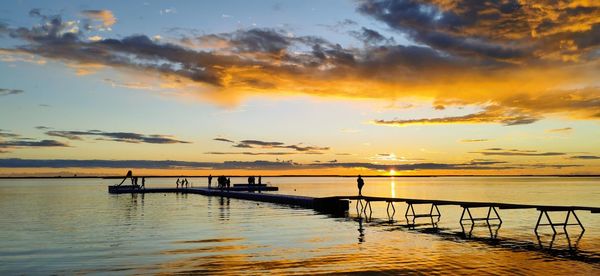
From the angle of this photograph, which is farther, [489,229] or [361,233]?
[489,229]

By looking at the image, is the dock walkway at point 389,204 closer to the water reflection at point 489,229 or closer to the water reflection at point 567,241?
the water reflection at point 489,229

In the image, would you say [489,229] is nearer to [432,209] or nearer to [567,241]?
[567,241]

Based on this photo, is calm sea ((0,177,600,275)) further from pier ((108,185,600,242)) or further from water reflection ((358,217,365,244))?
pier ((108,185,600,242))

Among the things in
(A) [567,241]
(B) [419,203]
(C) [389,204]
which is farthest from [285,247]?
(C) [389,204]

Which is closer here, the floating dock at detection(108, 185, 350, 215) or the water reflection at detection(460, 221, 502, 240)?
the water reflection at detection(460, 221, 502, 240)

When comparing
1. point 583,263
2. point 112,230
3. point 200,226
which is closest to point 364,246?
point 583,263

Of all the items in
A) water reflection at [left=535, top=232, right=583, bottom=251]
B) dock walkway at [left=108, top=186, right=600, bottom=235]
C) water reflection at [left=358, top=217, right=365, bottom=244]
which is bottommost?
water reflection at [left=535, top=232, right=583, bottom=251]

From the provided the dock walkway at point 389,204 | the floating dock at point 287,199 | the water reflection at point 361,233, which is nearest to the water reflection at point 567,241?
the dock walkway at point 389,204

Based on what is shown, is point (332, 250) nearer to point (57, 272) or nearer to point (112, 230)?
point (57, 272)

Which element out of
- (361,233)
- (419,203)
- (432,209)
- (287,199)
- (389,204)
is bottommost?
(361,233)

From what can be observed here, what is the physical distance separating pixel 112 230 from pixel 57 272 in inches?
669

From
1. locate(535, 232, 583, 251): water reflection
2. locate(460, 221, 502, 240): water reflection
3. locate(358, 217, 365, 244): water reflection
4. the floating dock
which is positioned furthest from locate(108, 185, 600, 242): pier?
locate(358, 217, 365, 244): water reflection

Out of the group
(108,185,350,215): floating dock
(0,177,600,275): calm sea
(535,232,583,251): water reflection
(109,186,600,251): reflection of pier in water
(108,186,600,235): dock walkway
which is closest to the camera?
(0,177,600,275): calm sea

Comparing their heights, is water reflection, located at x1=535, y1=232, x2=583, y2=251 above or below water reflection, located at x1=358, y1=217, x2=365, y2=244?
below
